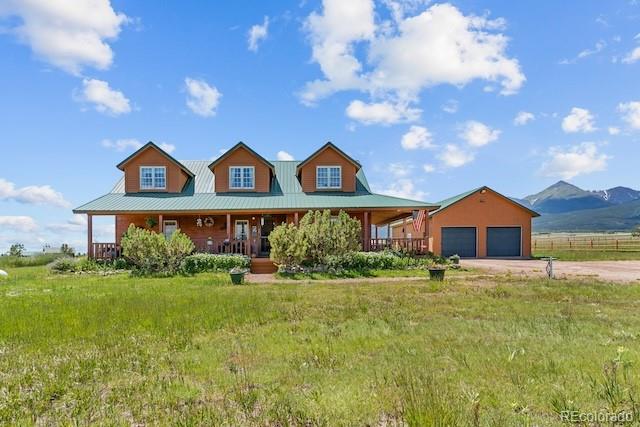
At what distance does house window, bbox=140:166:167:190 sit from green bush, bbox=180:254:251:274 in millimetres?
7399

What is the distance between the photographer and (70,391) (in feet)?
14.3

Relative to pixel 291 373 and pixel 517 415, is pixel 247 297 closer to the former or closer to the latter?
pixel 291 373

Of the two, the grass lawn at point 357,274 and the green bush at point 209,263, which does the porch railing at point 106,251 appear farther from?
the grass lawn at point 357,274

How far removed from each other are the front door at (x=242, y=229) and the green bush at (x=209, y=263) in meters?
5.14

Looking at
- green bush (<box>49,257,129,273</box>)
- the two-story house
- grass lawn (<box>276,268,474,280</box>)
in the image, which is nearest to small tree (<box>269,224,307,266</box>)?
grass lawn (<box>276,268,474,280</box>)

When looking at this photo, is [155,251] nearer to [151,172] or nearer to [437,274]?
[151,172]

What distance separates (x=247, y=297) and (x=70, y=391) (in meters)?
6.58

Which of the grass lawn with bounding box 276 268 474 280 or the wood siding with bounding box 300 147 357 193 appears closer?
the grass lawn with bounding box 276 268 474 280

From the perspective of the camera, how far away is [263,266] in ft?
67.7

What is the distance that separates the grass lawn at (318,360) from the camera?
12.2 feet

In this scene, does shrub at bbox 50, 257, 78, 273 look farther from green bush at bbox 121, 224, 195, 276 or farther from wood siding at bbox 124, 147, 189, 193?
wood siding at bbox 124, 147, 189, 193

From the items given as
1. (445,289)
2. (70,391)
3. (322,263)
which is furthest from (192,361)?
(322,263)

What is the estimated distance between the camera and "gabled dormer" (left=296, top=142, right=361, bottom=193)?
2477 cm

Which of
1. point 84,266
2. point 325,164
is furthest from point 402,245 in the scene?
point 84,266
